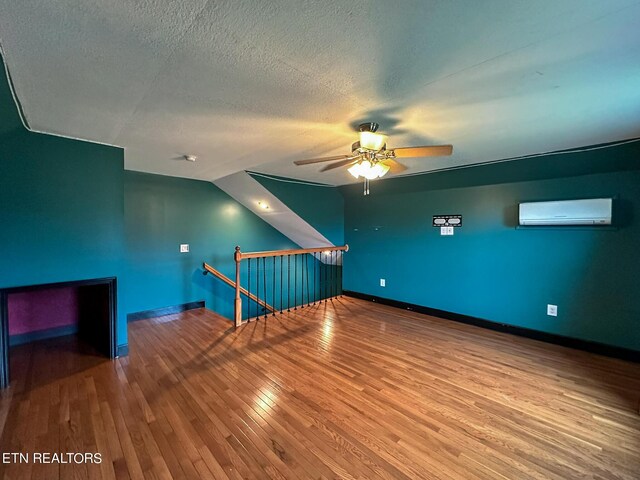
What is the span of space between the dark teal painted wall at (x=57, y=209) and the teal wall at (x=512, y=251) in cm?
373

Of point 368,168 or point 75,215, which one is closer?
point 368,168

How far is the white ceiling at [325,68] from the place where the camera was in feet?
3.47

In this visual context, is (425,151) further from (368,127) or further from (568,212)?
(568,212)

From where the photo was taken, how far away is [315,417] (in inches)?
74.7

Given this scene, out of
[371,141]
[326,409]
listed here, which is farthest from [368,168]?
[326,409]

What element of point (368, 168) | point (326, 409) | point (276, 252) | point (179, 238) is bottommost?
point (326, 409)

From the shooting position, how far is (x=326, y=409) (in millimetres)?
1982

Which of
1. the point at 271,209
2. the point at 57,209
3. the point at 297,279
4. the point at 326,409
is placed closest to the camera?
the point at 326,409

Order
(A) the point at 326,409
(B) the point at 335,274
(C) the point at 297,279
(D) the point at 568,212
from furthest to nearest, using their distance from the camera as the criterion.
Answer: (B) the point at 335,274
(C) the point at 297,279
(D) the point at 568,212
(A) the point at 326,409

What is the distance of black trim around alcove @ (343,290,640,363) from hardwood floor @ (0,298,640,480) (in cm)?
12

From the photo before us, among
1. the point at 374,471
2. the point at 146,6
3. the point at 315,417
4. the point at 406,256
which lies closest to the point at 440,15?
the point at 146,6

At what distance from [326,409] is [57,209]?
2.91 meters

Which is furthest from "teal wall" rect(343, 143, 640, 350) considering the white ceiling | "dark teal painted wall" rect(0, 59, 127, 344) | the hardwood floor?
"dark teal painted wall" rect(0, 59, 127, 344)

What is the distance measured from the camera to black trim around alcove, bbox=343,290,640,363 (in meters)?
2.77
